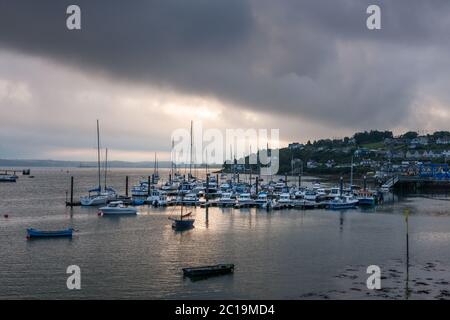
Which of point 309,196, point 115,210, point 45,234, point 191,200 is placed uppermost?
point 309,196

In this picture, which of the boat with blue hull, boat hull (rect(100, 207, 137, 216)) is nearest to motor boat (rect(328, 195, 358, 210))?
boat hull (rect(100, 207, 137, 216))

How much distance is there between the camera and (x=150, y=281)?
33969 mm

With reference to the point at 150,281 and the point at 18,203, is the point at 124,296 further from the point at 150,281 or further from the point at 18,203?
the point at 18,203

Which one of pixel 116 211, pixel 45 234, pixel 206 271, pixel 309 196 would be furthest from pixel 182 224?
pixel 309 196

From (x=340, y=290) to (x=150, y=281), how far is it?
1383 cm

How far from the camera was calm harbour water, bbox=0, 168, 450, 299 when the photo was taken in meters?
31.9

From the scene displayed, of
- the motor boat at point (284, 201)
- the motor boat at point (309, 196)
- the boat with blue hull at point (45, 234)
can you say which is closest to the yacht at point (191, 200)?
the motor boat at point (284, 201)

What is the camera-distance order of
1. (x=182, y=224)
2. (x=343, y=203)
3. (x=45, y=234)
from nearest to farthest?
1. (x=45, y=234)
2. (x=182, y=224)
3. (x=343, y=203)

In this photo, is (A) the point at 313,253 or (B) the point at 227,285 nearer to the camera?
(B) the point at 227,285

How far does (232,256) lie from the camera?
42438 millimetres

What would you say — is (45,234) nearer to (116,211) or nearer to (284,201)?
(116,211)

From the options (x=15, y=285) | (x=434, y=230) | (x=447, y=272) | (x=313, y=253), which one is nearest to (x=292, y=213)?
(x=434, y=230)

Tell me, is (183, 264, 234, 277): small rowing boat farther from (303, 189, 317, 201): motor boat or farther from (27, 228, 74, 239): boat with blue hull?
(303, 189, 317, 201): motor boat

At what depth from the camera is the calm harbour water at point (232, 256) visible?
1254 inches
